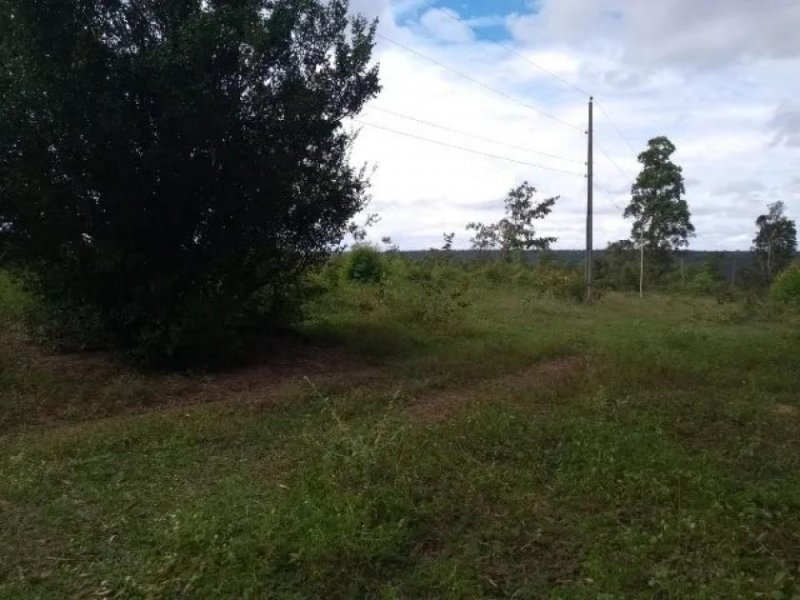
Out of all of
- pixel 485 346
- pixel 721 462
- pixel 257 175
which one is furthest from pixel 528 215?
pixel 721 462

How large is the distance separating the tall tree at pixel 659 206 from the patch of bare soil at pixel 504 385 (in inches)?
748

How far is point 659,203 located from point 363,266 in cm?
1405

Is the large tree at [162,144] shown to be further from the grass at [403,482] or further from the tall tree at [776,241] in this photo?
the tall tree at [776,241]

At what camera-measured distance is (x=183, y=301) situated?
7.89m

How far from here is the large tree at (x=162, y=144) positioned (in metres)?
6.67

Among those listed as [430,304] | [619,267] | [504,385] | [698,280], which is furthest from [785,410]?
[619,267]

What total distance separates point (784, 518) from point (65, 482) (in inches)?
171

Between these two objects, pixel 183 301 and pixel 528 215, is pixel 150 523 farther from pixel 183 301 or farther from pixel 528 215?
pixel 528 215

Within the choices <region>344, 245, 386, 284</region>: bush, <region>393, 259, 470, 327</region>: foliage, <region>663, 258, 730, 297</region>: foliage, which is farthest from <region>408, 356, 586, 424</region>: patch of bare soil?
<region>663, 258, 730, 297</region>: foliage

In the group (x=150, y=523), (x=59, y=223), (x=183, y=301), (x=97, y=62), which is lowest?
(x=150, y=523)

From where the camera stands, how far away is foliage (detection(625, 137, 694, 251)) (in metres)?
26.2

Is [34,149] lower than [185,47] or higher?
lower

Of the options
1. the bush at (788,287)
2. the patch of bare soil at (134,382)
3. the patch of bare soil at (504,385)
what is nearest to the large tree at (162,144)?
the patch of bare soil at (134,382)

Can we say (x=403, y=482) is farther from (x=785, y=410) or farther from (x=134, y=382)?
(x=785, y=410)
